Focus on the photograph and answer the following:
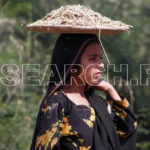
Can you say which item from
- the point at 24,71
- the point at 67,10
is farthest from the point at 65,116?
the point at 24,71

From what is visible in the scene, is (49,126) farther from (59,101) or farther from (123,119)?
(123,119)

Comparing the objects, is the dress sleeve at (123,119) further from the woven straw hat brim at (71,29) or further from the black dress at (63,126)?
the woven straw hat brim at (71,29)

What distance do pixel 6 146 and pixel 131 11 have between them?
4699 mm

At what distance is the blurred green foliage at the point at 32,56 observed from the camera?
14.4ft

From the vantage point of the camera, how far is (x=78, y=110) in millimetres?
2668

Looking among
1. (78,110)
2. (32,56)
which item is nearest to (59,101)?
(78,110)

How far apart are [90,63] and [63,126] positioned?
1.68ft

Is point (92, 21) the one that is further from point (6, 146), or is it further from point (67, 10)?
point (6, 146)

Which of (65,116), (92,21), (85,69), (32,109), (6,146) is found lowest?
(6,146)

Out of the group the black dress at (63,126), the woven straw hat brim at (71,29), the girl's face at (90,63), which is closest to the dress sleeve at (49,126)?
the black dress at (63,126)

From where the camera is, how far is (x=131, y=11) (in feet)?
26.3

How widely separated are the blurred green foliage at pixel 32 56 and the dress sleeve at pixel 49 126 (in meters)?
0.78

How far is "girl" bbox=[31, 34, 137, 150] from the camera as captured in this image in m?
2.53

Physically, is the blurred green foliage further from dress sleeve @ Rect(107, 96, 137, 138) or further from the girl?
dress sleeve @ Rect(107, 96, 137, 138)
